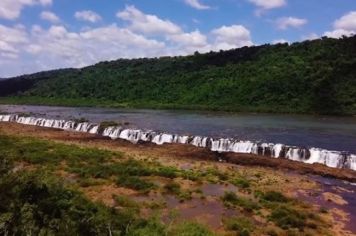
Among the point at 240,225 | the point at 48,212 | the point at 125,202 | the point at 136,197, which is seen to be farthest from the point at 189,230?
the point at 136,197

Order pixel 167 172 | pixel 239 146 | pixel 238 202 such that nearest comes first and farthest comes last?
1. pixel 238 202
2. pixel 167 172
3. pixel 239 146

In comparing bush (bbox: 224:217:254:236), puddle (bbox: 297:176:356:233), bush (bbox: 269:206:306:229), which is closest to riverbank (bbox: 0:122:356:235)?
bush (bbox: 224:217:254:236)

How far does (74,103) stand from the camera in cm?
13250

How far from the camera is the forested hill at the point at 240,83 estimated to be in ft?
317

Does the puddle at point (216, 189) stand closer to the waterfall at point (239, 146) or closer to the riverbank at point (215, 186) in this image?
the riverbank at point (215, 186)

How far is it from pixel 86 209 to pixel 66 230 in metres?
5.49

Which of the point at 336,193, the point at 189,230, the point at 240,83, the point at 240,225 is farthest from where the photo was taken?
the point at 240,83

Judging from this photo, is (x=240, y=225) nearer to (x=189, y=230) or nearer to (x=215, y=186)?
(x=189, y=230)

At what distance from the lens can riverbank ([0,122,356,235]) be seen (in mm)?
25234

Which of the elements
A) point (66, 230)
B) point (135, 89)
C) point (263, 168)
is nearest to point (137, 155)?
point (263, 168)

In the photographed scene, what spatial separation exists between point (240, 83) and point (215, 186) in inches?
3470

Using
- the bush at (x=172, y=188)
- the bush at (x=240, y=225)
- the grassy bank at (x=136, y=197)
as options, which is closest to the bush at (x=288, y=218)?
the grassy bank at (x=136, y=197)

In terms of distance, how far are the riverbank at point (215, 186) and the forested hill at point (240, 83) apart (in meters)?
51.2

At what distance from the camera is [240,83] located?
118 metres
